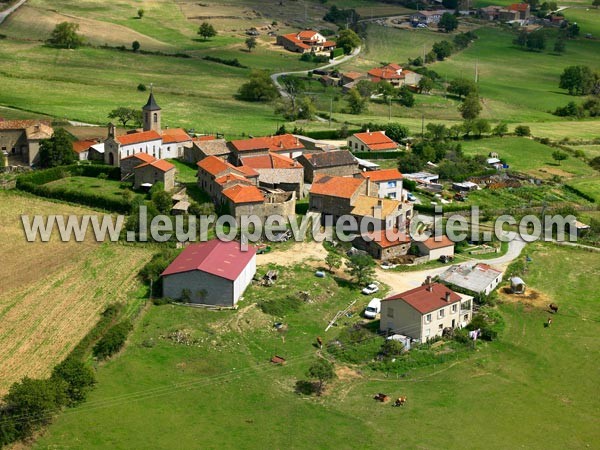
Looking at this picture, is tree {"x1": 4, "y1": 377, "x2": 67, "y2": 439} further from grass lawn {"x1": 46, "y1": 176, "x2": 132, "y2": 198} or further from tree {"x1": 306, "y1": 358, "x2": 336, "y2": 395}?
grass lawn {"x1": 46, "y1": 176, "x2": 132, "y2": 198}

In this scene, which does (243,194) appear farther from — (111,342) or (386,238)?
(111,342)

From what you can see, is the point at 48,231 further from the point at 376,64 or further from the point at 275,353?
the point at 376,64

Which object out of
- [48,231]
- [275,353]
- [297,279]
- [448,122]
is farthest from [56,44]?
[275,353]

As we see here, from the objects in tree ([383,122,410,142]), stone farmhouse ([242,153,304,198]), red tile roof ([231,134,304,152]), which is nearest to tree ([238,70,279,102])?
tree ([383,122,410,142])

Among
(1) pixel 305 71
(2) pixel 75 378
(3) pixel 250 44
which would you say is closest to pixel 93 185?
(2) pixel 75 378

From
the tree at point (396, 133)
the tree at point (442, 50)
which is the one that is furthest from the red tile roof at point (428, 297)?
the tree at point (442, 50)
